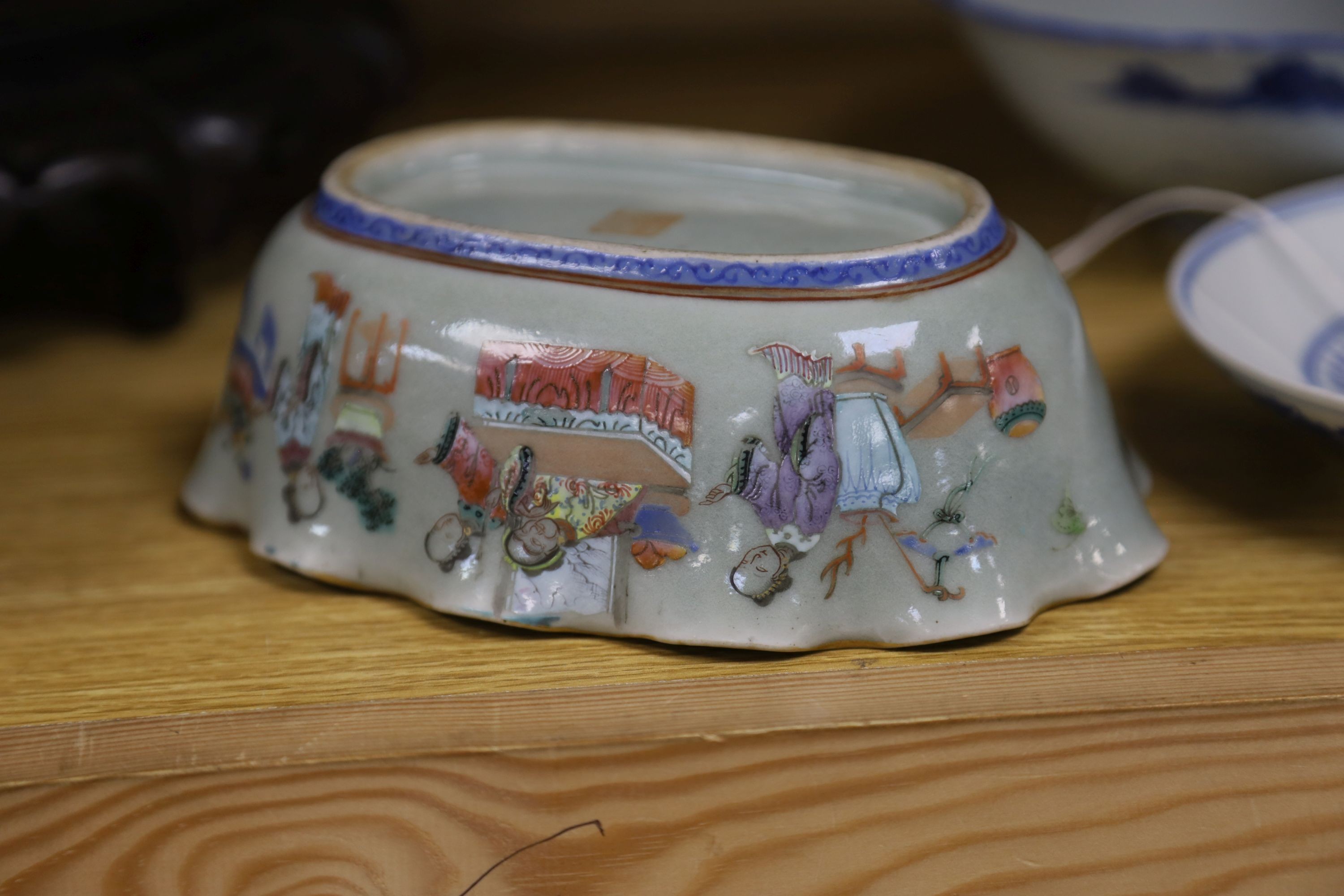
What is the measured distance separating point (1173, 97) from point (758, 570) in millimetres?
460

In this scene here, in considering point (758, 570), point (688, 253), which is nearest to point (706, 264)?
point (688, 253)

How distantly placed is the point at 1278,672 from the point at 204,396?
565mm

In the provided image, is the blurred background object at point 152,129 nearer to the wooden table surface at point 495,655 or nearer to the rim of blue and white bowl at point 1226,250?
the wooden table surface at point 495,655

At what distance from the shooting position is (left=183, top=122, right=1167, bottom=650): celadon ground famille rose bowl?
0.48m

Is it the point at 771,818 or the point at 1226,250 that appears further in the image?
the point at 1226,250

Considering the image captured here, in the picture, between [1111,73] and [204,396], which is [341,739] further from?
[1111,73]

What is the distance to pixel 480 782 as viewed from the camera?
0.47 metres

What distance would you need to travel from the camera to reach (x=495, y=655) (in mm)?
502

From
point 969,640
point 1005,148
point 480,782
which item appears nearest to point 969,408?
point 969,640

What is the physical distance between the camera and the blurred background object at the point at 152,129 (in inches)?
26.0

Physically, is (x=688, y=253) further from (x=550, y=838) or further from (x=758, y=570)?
(x=550, y=838)

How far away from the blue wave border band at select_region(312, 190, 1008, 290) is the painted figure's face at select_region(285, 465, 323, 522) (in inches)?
4.1

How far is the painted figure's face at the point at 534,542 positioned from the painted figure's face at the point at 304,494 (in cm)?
9

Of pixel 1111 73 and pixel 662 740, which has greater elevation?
pixel 1111 73
